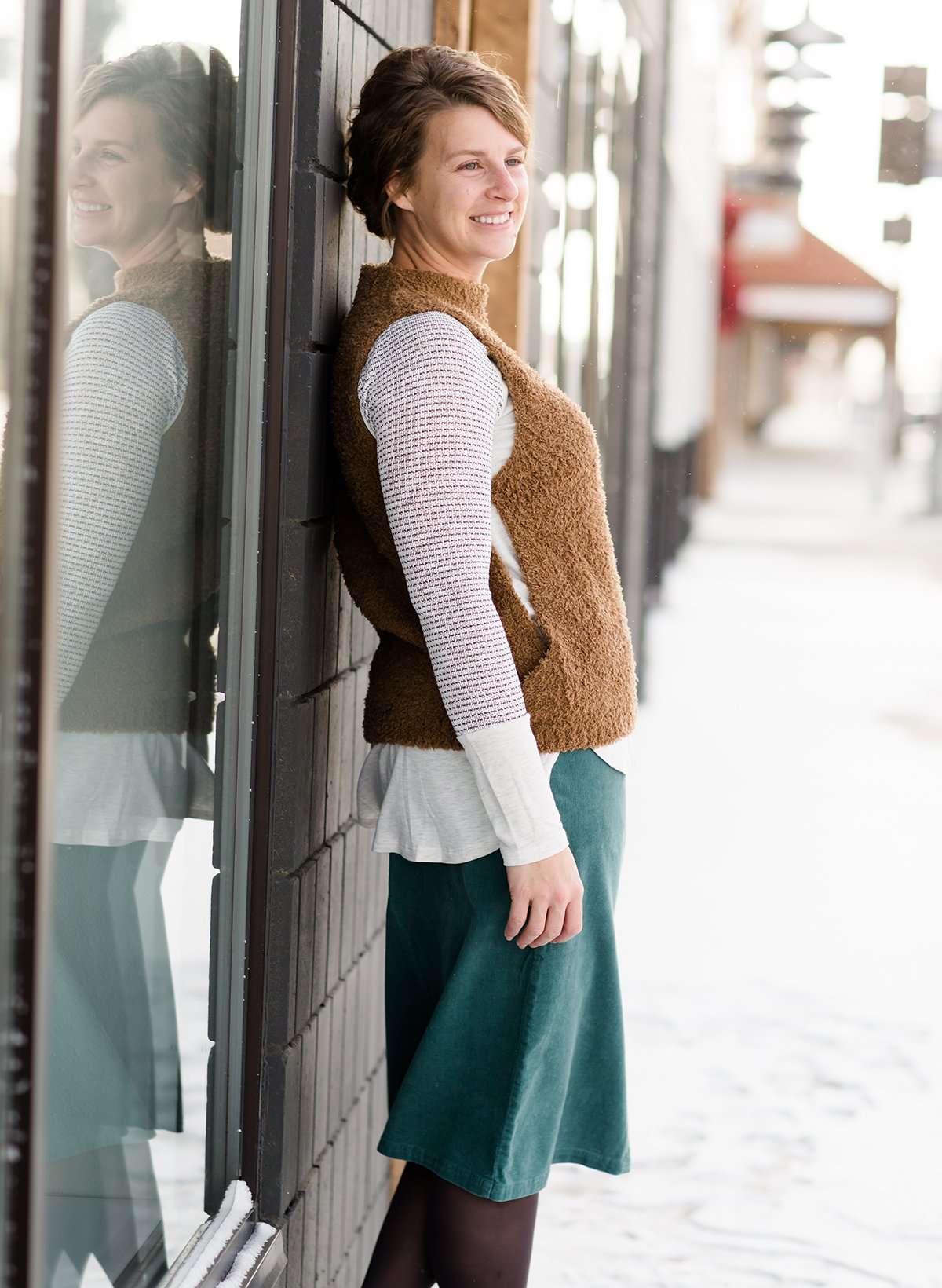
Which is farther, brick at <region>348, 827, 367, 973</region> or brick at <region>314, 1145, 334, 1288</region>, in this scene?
brick at <region>348, 827, 367, 973</region>

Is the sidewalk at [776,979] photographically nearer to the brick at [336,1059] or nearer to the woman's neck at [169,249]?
the brick at [336,1059]

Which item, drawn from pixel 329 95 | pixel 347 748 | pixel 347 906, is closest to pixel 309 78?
pixel 329 95

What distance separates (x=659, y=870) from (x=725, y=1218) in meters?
2.13

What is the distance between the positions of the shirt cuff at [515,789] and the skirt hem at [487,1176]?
1.19ft

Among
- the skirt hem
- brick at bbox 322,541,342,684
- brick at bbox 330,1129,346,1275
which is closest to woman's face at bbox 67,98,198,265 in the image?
brick at bbox 322,541,342,684

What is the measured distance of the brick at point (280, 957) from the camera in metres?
1.67

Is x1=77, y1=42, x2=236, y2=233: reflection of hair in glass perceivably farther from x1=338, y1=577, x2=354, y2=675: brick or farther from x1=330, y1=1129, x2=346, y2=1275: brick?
x1=330, y1=1129, x2=346, y2=1275: brick

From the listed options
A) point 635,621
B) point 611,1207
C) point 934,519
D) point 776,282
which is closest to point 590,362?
point 635,621

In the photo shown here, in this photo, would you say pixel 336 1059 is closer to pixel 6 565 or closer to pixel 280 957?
pixel 280 957

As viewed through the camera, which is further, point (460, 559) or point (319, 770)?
point (319, 770)

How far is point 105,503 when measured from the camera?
1330mm

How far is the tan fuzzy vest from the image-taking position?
61.8 inches

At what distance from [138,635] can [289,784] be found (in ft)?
1.04

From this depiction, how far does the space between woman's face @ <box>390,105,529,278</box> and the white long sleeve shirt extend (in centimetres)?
17
